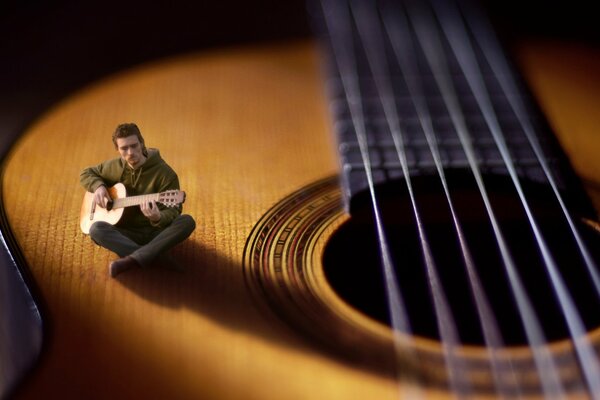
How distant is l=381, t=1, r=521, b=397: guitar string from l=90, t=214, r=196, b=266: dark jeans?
293 mm

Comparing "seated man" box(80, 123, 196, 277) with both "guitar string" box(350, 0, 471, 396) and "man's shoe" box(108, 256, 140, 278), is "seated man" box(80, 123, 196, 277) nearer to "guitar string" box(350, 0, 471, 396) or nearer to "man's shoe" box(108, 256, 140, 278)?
"man's shoe" box(108, 256, 140, 278)

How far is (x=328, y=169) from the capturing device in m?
0.87

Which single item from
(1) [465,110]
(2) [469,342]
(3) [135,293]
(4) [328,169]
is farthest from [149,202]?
→ (1) [465,110]

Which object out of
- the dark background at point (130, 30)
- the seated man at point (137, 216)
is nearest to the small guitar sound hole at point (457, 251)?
the seated man at point (137, 216)

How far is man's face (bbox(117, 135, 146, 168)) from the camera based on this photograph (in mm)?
725

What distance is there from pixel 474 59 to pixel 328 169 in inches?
15.5

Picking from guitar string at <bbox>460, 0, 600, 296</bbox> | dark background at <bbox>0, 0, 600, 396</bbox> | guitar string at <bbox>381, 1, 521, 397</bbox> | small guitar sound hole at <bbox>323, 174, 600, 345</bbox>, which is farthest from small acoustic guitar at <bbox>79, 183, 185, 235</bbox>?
dark background at <bbox>0, 0, 600, 396</bbox>

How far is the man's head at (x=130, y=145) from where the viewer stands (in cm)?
73

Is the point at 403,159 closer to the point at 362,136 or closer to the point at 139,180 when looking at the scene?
the point at 362,136

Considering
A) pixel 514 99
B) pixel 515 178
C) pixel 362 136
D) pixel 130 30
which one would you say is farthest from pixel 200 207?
pixel 130 30

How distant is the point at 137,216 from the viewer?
0.70 meters

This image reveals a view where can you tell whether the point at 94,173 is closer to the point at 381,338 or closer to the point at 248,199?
the point at 248,199

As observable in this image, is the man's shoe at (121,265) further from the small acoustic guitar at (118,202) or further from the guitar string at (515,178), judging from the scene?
the guitar string at (515,178)

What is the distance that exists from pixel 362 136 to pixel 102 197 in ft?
1.15
